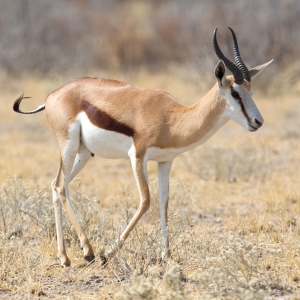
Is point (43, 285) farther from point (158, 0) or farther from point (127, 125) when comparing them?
point (158, 0)

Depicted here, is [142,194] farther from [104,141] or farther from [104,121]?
[104,121]

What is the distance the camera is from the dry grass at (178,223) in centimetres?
502

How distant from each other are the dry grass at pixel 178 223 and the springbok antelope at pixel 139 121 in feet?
0.84

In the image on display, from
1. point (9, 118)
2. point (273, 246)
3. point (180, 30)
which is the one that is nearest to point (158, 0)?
point (180, 30)

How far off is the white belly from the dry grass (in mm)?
736

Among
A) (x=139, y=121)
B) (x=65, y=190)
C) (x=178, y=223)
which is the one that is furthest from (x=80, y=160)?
(x=178, y=223)

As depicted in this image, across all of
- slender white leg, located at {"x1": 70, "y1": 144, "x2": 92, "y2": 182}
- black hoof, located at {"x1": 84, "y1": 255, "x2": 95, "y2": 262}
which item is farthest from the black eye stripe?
black hoof, located at {"x1": 84, "y1": 255, "x2": 95, "y2": 262}

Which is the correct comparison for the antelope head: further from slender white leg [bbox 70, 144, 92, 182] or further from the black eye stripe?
slender white leg [bbox 70, 144, 92, 182]

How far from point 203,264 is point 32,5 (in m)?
20.5

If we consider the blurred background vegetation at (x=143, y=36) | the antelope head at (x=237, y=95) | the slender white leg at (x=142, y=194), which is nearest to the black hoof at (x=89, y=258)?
the slender white leg at (x=142, y=194)

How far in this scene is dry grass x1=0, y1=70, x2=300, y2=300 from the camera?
5.02 meters

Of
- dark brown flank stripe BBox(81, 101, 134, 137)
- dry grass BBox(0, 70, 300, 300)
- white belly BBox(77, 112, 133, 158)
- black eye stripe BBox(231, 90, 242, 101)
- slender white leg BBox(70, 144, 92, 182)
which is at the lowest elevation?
→ dry grass BBox(0, 70, 300, 300)

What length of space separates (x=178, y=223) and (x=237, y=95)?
4.02 feet

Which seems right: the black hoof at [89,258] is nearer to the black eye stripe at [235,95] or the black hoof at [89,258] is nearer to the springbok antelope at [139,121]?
the springbok antelope at [139,121]
